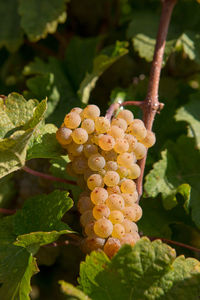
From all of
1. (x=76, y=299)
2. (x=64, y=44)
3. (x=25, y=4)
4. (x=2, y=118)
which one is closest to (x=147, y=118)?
(x=2, y=118)

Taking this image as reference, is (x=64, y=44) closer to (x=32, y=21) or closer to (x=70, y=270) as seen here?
(x=32, y=21)

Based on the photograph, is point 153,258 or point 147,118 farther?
point 147,118

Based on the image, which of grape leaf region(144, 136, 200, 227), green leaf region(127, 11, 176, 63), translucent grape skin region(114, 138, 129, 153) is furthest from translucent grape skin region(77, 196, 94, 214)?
green leaf region(127, 11, 176, 63)

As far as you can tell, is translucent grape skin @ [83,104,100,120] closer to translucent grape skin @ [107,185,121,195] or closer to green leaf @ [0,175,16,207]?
translucent grape skin @ [107,185,121,195]

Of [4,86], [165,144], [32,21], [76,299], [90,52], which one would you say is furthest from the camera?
[4,86]

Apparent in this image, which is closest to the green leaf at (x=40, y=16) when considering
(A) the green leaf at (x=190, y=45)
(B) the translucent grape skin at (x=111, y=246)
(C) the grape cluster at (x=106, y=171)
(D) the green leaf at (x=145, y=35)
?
(D) the green leaf at (x=145, y=35)

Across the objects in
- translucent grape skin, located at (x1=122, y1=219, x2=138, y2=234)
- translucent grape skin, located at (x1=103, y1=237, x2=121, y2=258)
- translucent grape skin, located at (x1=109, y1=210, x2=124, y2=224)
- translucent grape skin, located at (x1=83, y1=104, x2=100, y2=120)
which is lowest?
translucent grape skin, located at (x1=103, y1=237, x2=121, y2=258)

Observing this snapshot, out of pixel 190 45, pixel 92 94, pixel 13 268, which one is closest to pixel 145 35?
pixel 190 45
